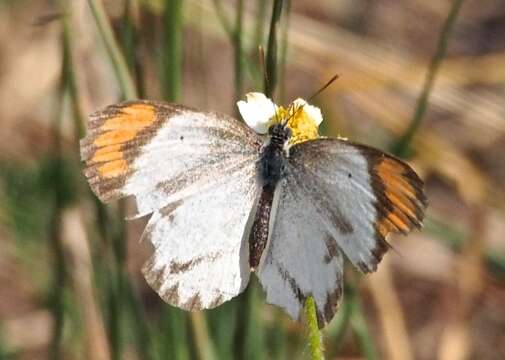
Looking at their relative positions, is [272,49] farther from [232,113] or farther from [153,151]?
[232,113]

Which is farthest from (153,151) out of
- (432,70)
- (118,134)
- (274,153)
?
(432,70)

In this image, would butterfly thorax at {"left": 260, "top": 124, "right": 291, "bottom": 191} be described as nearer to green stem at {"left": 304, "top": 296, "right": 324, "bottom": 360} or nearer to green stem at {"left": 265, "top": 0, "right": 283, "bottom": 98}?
green stem at {"left": 265, "top": 0, "right": 283, "bottom": 98}

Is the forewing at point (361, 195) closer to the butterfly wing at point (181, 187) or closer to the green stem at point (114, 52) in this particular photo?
the butterfly wing at point (181, 187)

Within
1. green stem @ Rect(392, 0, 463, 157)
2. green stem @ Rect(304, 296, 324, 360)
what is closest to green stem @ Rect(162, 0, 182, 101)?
green stem @ Rect(392, 0, 463, 157)

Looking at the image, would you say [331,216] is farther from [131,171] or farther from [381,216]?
[131,171]

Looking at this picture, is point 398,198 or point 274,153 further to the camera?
point 274,153

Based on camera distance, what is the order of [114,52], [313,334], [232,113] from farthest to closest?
[232,113] → [114,52] → [313,334]

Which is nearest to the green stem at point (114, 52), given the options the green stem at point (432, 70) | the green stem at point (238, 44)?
the green stem at point (238, 44)
